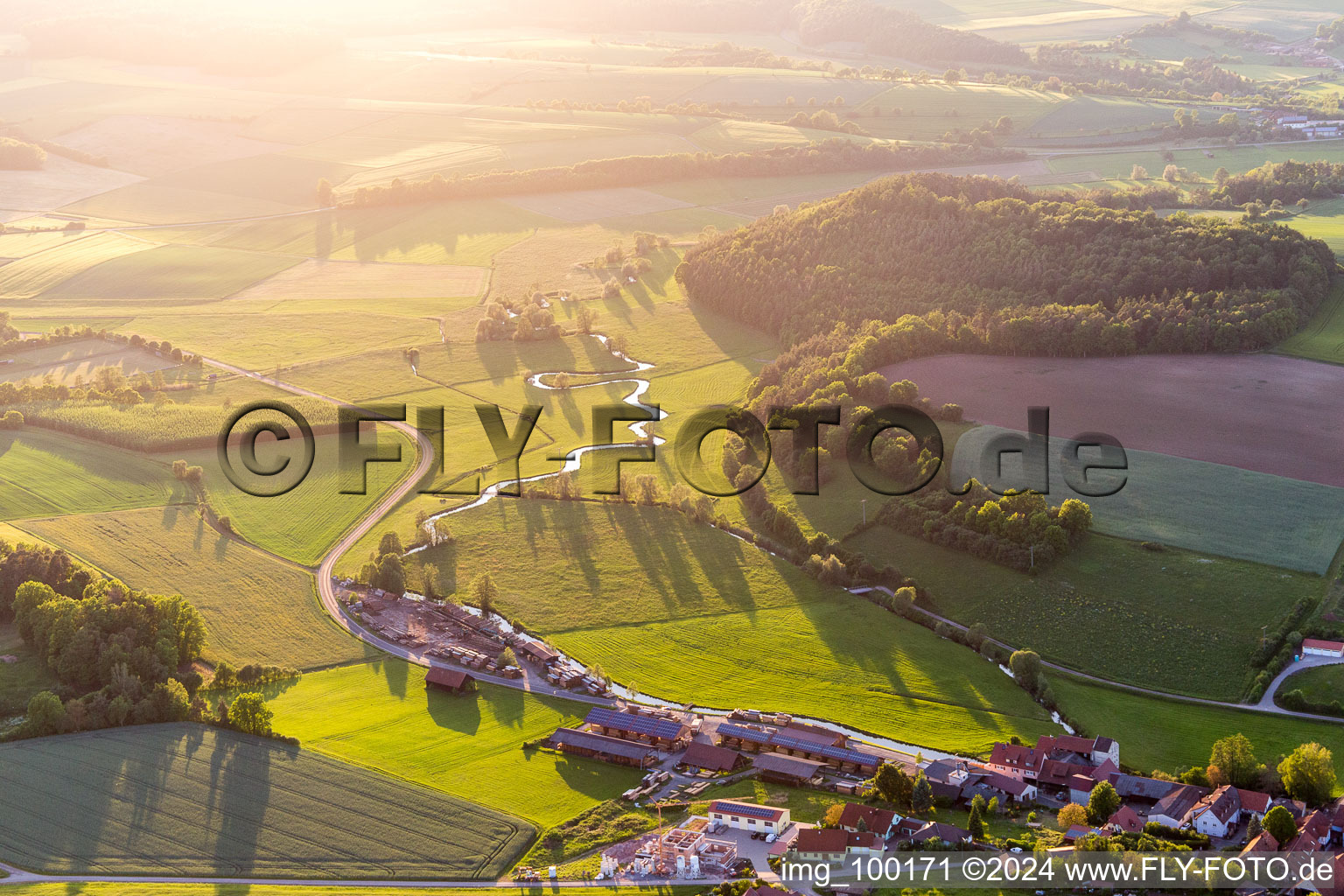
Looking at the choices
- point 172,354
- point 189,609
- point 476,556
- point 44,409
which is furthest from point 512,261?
point 189,609

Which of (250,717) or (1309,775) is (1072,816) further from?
(250,717)

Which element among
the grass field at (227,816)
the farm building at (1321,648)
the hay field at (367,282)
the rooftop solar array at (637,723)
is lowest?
the grass field at (227,816)

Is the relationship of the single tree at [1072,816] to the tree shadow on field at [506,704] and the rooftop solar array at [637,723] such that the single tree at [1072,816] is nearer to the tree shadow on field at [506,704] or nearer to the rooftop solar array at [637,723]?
the rooftop solar array at [637,723]

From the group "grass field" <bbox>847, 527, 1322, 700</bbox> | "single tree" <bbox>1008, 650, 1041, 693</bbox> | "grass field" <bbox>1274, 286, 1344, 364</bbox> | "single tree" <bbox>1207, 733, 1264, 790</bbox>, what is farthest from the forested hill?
"single tree" <bbox>1207, 733, 1264, 790</bbox>

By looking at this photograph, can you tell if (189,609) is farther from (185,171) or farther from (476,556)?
(185,171)

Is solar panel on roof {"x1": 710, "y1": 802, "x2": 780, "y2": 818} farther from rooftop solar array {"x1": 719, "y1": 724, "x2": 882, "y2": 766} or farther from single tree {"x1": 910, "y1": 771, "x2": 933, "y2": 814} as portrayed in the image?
rooftop solar array {"x1": 719, "y1": 724, "x2": 882, "y2": 766}

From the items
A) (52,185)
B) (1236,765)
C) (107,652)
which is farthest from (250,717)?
(52,185)

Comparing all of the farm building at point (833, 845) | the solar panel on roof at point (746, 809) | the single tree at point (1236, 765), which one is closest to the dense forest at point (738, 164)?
the single tree at point (1236, 765)
